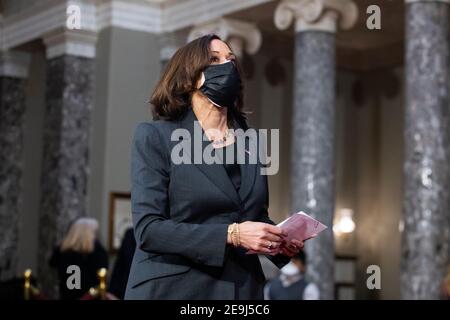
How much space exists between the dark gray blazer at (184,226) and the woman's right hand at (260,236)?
0.07m

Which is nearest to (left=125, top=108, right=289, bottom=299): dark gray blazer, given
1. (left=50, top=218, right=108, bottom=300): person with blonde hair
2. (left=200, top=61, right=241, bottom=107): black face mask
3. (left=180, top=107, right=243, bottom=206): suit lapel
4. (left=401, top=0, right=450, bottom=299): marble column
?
(left=180, top=107, right=243, bottom=206): suit lapel

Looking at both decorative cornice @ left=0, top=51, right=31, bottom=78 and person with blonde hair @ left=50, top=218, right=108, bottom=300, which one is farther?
decorative cornice @ left=0, top=51, right=31, bottom=78

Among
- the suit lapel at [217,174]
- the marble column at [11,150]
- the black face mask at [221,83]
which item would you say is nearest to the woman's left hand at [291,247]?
the suit lapel at [217,174]

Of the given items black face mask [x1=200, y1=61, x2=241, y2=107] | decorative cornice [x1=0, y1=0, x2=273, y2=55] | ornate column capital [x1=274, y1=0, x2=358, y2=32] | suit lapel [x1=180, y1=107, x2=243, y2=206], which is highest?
decorative cornice [x1=0, y1=0, x2=273, y2=55]

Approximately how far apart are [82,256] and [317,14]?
158 inches

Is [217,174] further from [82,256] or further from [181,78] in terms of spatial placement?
[82,256]

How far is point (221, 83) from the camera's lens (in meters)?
→ 2.67

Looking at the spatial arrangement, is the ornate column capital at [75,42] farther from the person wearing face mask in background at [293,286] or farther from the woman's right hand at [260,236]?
the woman's right hand at [260,236]

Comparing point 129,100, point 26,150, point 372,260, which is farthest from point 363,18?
point 26,150

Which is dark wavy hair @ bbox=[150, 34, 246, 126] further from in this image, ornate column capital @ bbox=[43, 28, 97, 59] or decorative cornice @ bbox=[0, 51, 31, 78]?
decorative cornice @ bbox=[0, 51, 31, 78]

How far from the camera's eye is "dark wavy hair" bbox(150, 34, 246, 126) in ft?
8.88

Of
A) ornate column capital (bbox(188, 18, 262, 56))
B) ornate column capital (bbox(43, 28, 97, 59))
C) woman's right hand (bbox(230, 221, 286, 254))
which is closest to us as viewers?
woman's right hand (bbox(230, 221, 286, 254))

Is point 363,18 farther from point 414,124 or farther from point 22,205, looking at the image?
point 22,205

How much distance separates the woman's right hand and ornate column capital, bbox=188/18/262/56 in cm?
1004
